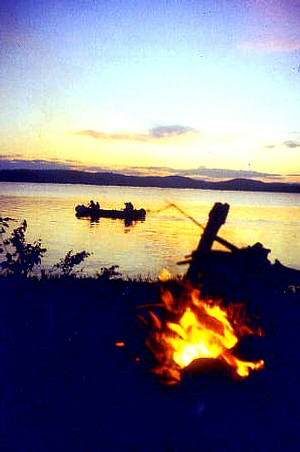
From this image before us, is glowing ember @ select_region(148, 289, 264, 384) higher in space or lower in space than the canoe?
higher

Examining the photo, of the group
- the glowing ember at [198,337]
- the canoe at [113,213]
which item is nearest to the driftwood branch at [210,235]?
the glowing ember at [198,337]

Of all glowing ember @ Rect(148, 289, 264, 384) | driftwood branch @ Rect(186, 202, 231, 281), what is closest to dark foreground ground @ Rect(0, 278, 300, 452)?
glowing ember @ Rect(148, 289, 264, 384)

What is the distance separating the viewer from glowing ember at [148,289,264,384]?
8.35 metres

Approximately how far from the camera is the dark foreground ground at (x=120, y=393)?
6.79 m

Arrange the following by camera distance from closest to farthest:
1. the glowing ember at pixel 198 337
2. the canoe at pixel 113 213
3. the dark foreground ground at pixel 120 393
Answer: the dark foreground ground at pixel 120 393 < the glowing ember at pixel 198 337 < the canoe at pixel 113 213

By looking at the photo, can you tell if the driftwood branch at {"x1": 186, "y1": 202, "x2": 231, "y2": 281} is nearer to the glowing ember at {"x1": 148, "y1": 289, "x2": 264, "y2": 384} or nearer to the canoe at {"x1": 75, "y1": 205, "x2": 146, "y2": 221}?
the glowing ember at {"x1": 148, "y1": 289, "x2": 264, "y2": 384}

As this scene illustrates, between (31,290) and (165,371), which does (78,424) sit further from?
(31,290)

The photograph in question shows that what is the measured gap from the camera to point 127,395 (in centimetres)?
794

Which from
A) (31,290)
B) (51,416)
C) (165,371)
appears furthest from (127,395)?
(31,290)

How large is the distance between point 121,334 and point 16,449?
3.72 meters

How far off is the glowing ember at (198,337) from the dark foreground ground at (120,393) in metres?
0.26

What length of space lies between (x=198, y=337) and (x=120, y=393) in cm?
155

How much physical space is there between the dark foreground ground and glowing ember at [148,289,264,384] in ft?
0.85

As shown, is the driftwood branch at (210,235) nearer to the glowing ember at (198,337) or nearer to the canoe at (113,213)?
the glowing ember at (198,337)
